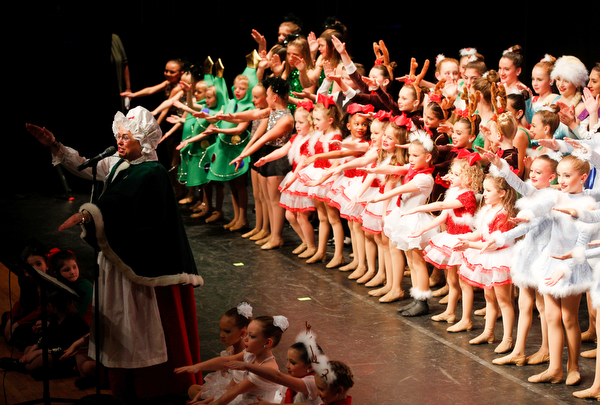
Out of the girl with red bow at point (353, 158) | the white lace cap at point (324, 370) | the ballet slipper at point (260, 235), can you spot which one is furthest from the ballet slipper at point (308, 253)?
the white lace cap at point (324, 370)

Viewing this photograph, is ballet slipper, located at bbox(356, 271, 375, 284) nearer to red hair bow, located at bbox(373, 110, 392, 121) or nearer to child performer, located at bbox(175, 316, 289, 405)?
red hair bow, located at bbox(373, 110, 392, 121)

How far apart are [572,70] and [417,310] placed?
2.02 meters

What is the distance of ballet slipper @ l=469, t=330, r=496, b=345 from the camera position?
14.4 ft

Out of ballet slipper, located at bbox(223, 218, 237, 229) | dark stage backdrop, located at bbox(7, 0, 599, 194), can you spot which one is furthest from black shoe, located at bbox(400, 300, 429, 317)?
dark stage backdrop, located at bbox(7, 0, 599, 194)

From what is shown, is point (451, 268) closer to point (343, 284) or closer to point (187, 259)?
point (343, 284)

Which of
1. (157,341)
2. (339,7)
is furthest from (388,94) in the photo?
(339,7)

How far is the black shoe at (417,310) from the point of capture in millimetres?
4898

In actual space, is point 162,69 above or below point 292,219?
above

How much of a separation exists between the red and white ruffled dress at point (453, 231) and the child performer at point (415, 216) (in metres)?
0.21

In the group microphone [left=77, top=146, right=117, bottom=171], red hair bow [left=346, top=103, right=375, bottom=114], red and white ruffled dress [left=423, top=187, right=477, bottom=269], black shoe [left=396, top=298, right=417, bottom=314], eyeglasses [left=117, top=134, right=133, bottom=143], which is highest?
red hair bow [left=346, top=103, right=375, bottom=114]

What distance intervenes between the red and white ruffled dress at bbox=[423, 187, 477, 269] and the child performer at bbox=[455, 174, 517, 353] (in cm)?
12

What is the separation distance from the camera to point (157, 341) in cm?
350

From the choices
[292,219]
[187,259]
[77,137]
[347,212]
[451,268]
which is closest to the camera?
[187,259]

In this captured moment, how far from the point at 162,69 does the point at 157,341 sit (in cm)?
673
